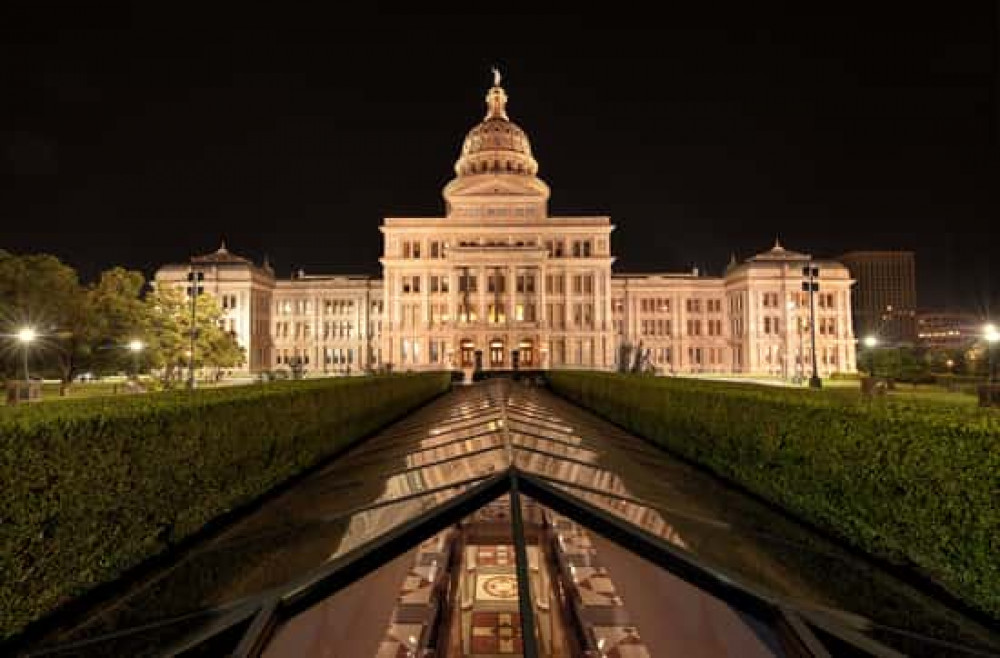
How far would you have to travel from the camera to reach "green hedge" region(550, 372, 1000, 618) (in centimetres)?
517

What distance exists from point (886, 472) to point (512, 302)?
5889 cm

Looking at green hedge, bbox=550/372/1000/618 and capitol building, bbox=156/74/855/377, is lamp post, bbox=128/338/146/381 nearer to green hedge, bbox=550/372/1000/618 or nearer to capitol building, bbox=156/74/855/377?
capitol building, bbox=156/74/855/377

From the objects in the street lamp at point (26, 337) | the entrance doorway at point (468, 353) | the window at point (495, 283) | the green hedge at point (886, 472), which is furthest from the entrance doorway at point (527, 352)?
the green hedge at point (886, 472)

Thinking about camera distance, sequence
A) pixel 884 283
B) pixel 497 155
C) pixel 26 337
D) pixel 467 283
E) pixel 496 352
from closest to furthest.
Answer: pixel 26 337 < pixel 467 283 < pixel 496 352 < pixel 497 155 < pixel 884 283

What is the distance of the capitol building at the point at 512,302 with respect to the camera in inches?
2559

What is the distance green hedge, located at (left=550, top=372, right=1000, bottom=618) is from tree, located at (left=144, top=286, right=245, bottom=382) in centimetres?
3980

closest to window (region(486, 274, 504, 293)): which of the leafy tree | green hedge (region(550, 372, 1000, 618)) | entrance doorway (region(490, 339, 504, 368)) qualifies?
entrance doorway (region(490, 339, 504, 368))

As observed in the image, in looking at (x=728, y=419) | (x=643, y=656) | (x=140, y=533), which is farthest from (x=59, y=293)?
(x=643, y=656)

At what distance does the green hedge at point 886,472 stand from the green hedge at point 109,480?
8.94m

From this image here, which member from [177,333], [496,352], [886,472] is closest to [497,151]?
[496,352]

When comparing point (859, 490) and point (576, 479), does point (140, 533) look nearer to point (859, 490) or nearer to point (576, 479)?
point (576, 479)

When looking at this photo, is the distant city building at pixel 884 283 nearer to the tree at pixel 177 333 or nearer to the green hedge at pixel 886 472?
the tree at pixel 177 333

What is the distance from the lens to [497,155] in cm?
8538

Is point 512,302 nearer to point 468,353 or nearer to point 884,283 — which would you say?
point 468,353
